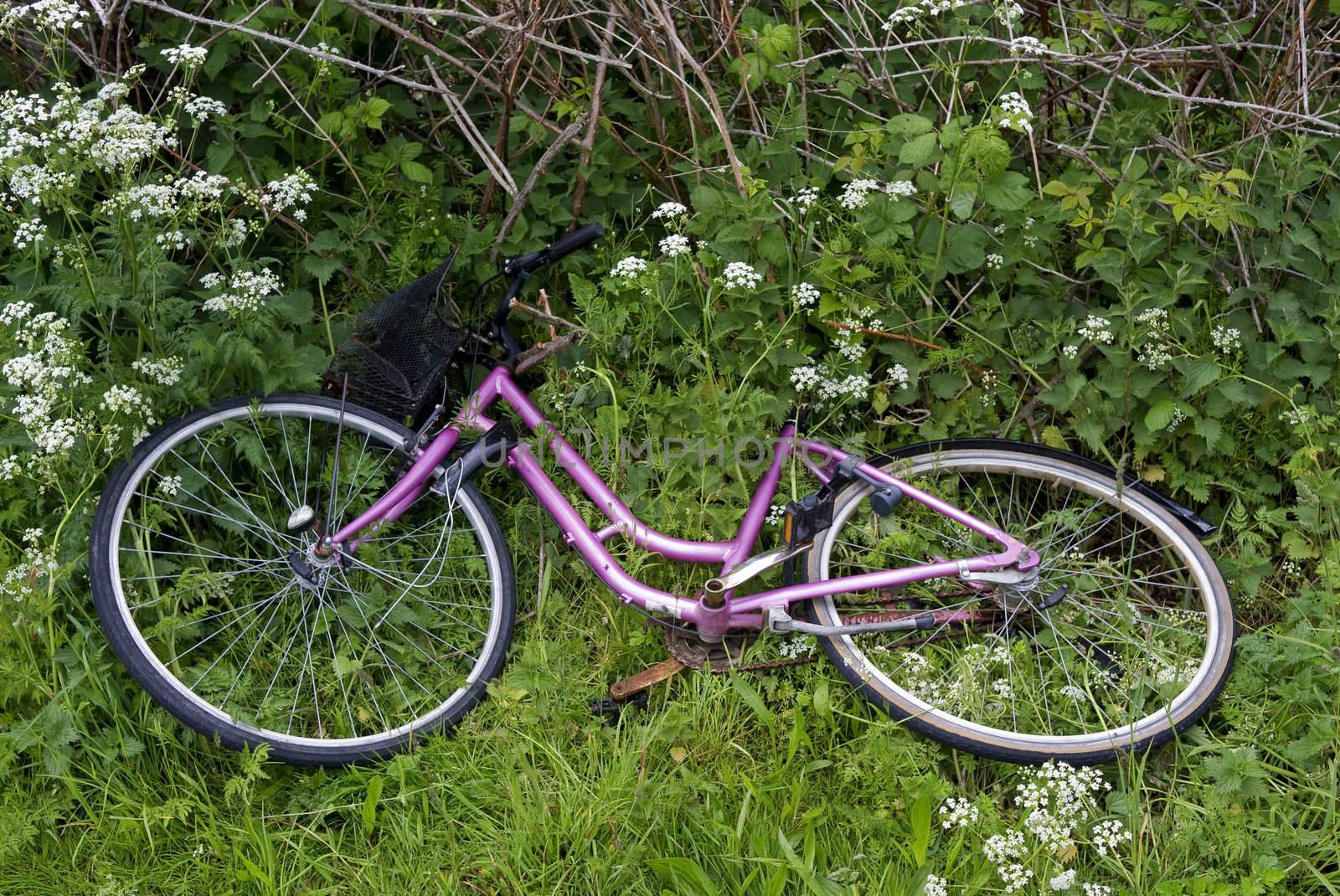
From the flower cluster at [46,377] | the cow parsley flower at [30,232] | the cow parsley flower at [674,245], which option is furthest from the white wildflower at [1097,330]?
the cow parsley flower at [30,232]

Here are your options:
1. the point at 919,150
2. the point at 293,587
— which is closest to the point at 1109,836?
the point at 919,150

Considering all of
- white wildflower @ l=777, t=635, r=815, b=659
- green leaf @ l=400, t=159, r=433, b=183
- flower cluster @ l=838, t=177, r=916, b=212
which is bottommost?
white wildflower @ l=777, t=635, r=815, b=659

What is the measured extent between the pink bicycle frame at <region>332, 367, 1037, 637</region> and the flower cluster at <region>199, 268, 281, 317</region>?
26.0 inches

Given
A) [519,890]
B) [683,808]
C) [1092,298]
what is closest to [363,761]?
[519,890]

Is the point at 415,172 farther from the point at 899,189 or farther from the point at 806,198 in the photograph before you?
the point at 899,189

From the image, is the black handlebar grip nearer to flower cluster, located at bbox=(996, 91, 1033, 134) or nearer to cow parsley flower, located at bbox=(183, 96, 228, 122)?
cow parsley flower, located at bbox=(183, 96, 228, 122)

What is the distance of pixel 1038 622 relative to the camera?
3.42 m

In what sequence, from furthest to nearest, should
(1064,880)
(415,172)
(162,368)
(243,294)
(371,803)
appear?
(415,172) → (243,294) → (162,368) → (371,803) → (1064,880)

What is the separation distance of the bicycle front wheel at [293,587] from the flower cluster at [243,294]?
28 cm

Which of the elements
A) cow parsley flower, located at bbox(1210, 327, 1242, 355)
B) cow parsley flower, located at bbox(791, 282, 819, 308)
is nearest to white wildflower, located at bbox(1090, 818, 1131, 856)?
cow parsley flower, located at bbox(1210, 327, 1242, 355)

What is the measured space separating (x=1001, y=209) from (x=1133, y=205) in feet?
1.35

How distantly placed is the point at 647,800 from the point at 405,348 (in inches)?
54.8

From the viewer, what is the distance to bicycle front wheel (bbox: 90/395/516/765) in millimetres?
3150

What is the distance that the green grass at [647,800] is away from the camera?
288 cm
